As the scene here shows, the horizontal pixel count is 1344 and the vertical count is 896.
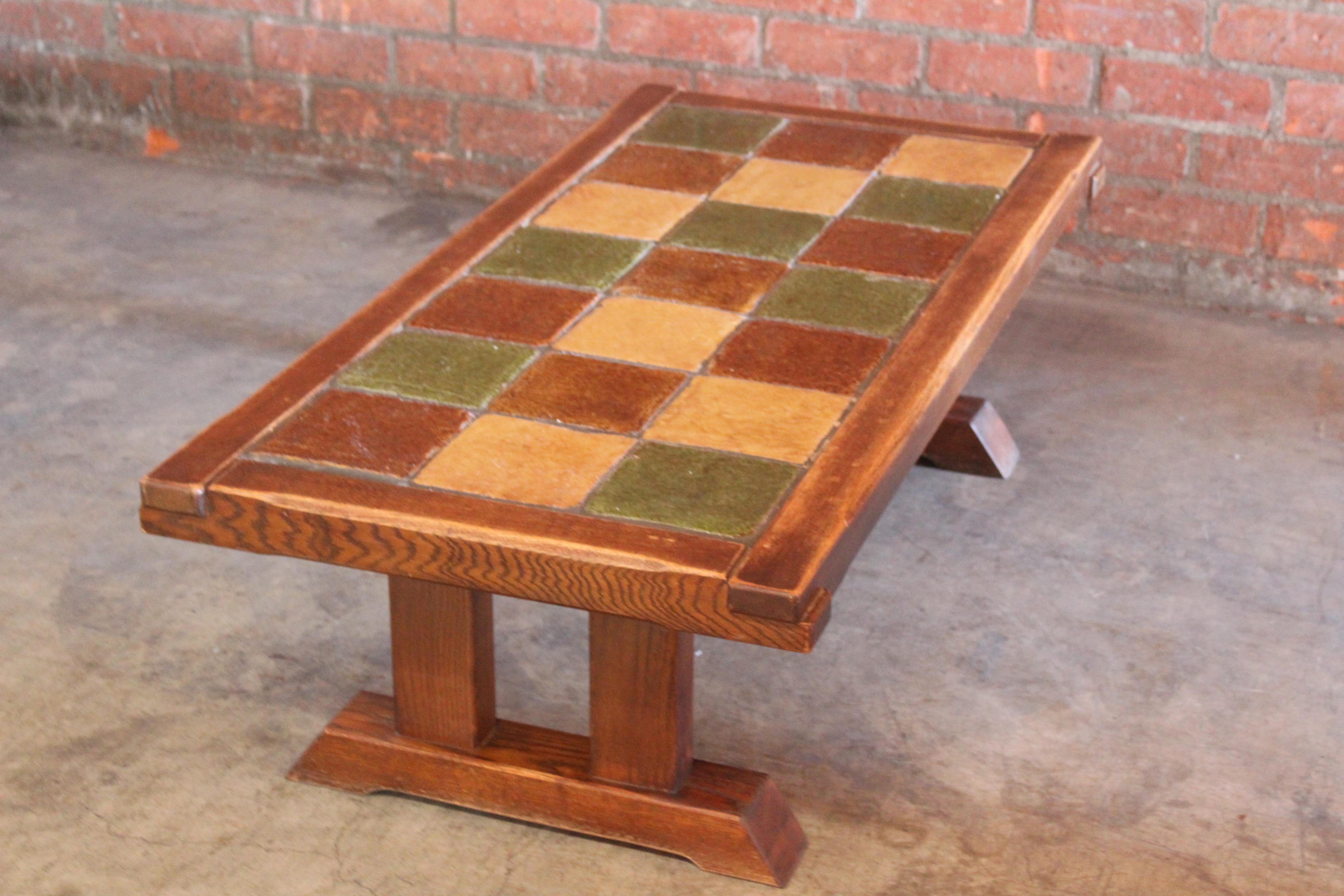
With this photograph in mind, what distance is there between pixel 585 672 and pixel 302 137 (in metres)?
1.96

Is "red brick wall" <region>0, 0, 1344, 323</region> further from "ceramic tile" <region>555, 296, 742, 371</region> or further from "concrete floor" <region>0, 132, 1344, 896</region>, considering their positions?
"ceramic tile" <region>555, 296, 742, 371</region>

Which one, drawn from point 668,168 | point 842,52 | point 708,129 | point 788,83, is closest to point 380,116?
point 788,83

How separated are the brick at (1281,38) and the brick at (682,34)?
849 mm

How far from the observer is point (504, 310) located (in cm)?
174

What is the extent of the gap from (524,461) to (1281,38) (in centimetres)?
184

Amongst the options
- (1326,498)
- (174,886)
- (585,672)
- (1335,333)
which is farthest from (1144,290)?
(174,886)

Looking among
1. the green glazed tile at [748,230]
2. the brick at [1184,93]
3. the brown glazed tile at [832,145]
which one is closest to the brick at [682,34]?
the brick at [1184,93]

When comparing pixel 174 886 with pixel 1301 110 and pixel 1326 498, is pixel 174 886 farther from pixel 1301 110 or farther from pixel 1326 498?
pixel 1301 110

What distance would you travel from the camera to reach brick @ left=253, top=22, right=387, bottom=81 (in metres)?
3.33

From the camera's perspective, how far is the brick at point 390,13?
3234 mm

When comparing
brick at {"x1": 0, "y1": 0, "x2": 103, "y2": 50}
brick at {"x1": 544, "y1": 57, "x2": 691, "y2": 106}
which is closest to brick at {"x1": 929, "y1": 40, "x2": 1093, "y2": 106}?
brick at {"x1": 544, "y1": 57, "x2": 691, "y2": 106}

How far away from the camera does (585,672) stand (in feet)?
6.28

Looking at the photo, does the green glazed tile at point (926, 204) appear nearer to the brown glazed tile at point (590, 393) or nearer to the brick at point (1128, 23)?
the brown glazed tile at point (590, 393)

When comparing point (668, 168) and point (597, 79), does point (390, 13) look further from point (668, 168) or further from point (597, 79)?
point (668, 168)
